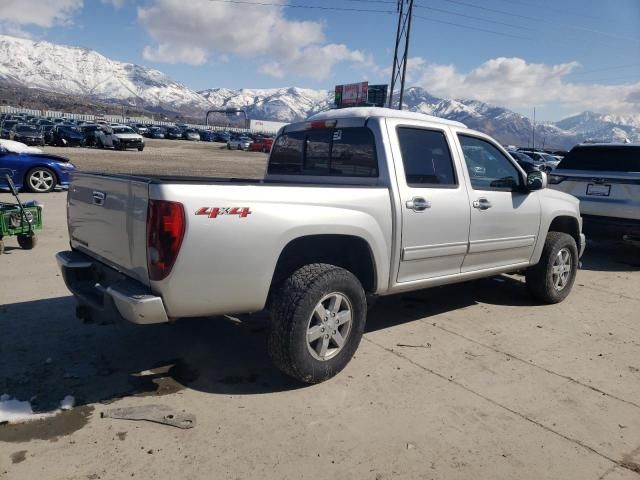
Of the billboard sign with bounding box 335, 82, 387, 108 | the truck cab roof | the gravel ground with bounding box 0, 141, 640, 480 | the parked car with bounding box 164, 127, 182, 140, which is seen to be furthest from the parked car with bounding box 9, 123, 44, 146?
the parked car with bounding box 164, 127, 182, 140

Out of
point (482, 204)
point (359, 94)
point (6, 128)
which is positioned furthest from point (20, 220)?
point (359, 94)

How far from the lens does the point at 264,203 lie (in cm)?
Answer: 299

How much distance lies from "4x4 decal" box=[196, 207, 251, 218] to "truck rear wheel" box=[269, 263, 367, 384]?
1.94ft

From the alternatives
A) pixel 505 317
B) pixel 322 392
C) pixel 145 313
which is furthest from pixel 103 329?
pixel 505 317

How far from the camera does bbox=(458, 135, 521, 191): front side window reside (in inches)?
175

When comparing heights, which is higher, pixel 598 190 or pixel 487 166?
pixel 487 166

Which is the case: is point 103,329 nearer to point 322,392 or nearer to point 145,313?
point 145,313

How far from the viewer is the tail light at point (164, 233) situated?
272cm

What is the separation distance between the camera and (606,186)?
24.8 feet

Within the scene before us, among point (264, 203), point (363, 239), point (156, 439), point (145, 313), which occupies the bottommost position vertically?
point (156, 439)

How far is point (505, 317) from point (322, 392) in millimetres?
2553

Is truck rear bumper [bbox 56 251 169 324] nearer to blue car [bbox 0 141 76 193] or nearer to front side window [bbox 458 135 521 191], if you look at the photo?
front side window [bbox 458 135 521 191]

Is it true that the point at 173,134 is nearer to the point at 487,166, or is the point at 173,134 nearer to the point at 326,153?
the point at 326,153

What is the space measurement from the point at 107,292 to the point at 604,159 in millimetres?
7824
